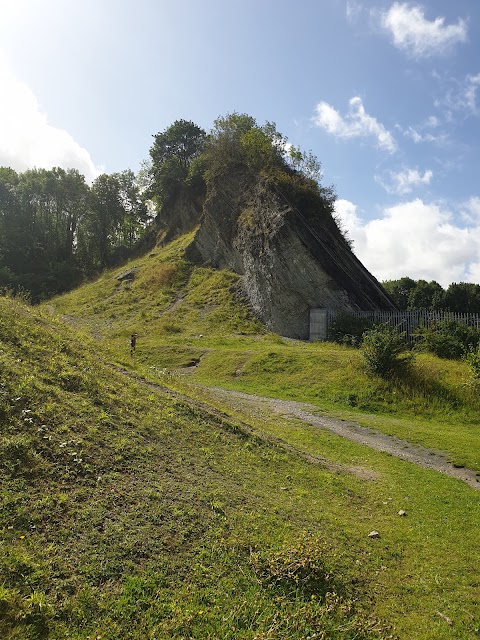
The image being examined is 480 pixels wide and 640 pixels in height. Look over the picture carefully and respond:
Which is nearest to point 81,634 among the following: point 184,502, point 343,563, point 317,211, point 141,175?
point 184,502

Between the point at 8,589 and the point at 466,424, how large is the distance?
1445 cm

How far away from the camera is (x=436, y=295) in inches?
Result: 2290

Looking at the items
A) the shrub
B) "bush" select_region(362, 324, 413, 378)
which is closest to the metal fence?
"bush" select_region(362, 324, 413, 378)

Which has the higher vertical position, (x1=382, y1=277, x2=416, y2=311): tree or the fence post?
(x1=382, y1=277, x2=416, y2=311): tree

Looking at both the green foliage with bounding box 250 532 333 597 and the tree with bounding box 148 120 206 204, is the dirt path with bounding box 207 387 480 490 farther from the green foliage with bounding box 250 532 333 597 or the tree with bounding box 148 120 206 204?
the tree with bounding box 148 120 206 204

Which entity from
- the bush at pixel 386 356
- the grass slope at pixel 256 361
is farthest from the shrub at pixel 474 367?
the bush at pixel 386 356

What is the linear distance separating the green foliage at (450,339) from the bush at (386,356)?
5012mm

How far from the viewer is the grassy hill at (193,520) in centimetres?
380

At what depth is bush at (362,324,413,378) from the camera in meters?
17.3

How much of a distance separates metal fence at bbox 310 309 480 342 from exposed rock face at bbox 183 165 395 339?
85 cm

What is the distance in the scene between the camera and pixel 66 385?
771cm

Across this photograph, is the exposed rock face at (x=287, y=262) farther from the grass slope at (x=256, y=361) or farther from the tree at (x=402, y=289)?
the tree at (x=402, y=289)

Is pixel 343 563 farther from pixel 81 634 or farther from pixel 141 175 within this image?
pixel 141 175

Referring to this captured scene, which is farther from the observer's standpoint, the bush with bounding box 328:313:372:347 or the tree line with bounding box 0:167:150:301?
the tree line with bounding box 0:167:150:301
